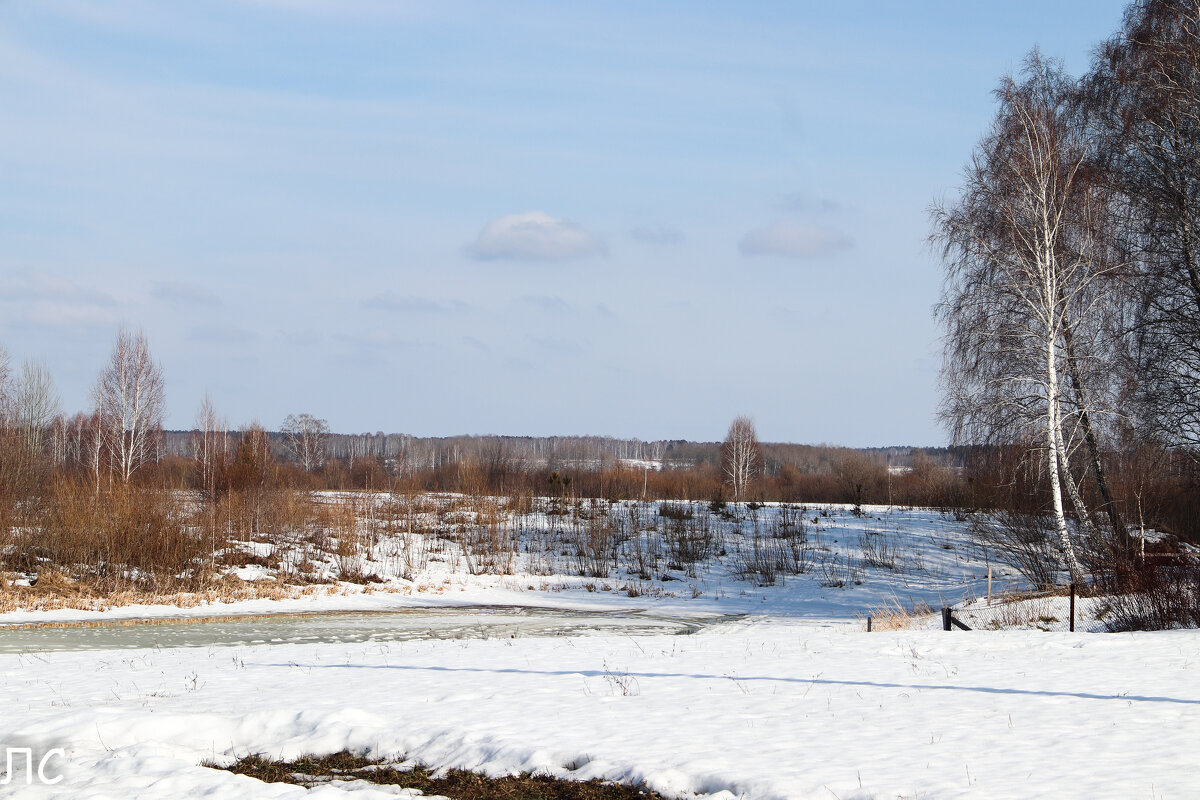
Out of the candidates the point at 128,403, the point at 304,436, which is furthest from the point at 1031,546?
the point at 304,436

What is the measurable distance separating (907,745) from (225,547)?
25.3 metres

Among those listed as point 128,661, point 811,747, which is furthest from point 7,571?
point 811,747

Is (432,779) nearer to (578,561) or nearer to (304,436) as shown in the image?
(578,561)

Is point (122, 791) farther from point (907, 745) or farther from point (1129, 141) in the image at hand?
point (1129, 141)

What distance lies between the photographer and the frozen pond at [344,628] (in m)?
17.5

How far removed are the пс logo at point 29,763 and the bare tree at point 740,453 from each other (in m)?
61.9

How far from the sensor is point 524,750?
27.0 feet

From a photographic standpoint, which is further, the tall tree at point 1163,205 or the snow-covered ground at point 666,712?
the tall tree at point 1163,205

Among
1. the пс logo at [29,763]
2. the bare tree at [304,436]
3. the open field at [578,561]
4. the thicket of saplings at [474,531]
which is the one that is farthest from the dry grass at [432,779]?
the bare tree at [304,436]

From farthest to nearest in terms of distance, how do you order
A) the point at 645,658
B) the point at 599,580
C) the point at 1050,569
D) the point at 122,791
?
the point at 599,580
the point at 1050,569
the point at 645,658
the point at 122,791

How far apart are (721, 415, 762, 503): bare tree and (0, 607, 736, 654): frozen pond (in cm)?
4647

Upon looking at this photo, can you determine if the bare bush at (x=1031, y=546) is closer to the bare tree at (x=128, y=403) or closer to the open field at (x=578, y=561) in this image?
the open field at (x=578, y=561)

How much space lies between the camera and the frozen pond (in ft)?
57.5

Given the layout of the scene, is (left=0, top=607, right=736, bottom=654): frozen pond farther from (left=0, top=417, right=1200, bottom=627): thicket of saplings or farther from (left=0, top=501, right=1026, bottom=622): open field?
(left=0, top=417, right=1200, bottom=627): thicket of saplings
